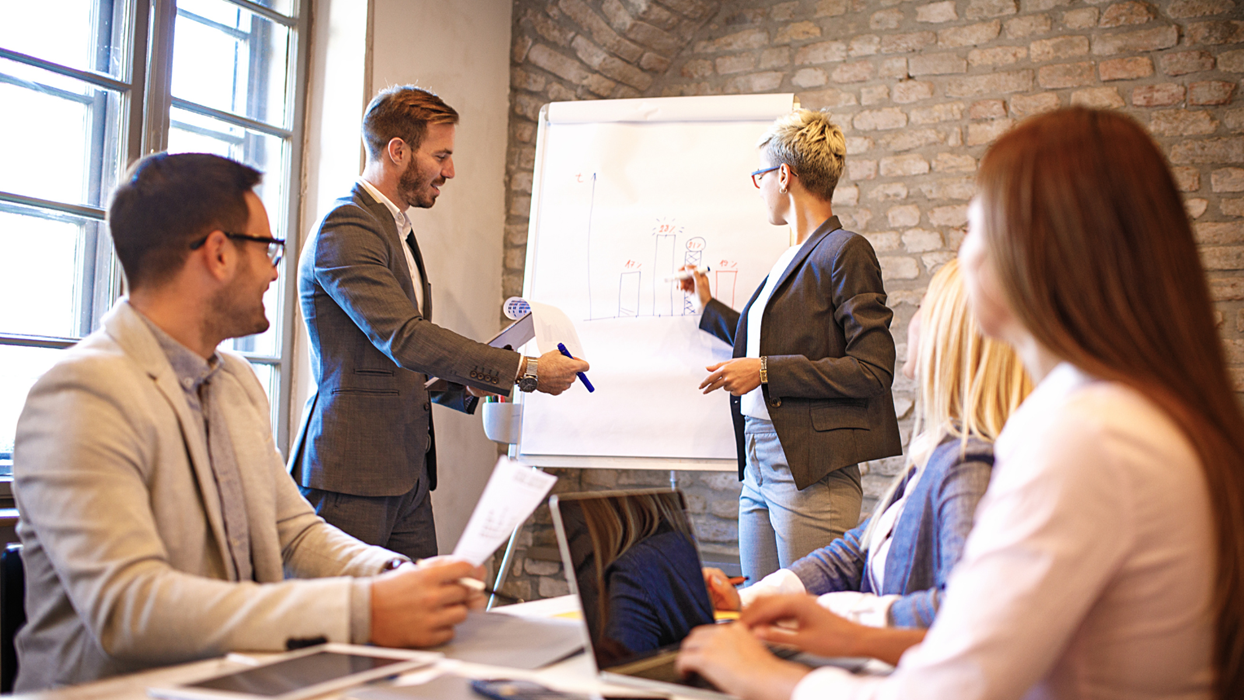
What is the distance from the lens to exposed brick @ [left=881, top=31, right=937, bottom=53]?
11.8 ft

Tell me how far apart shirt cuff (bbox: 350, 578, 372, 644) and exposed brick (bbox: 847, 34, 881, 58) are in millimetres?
3326

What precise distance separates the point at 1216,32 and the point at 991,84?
78 centimetres

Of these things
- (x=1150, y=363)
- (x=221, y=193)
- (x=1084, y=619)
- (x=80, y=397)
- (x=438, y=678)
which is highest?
(x=221, y=193)

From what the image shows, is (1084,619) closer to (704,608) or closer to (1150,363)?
(1150,363)

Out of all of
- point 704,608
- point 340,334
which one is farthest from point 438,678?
point 340,334

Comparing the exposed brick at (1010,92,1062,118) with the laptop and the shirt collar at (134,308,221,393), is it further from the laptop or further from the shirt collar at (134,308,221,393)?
the shirt collar at (134,308,221,393)

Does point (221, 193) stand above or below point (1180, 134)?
below

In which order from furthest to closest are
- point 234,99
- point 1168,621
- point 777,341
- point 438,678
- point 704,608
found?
point 234,99, point 777,341, point 704,608, point 438,678, point 1168,621

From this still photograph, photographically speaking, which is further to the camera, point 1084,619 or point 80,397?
point 80,397

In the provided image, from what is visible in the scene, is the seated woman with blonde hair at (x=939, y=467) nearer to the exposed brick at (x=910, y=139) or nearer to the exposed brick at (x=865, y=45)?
the exposed brick at (x=910, y=139)

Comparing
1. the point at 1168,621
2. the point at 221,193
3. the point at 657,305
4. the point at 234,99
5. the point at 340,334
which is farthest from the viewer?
the point at 234,99

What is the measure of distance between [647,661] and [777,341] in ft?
4.85

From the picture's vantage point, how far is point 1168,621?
2.33ft

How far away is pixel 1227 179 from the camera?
3236 millimetres
